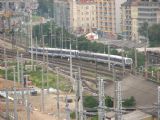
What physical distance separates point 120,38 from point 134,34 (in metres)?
1.29

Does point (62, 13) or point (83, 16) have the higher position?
point (62, 13)

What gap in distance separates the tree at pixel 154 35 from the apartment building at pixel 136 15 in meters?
1.95

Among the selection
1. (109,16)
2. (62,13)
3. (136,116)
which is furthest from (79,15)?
(136,116)

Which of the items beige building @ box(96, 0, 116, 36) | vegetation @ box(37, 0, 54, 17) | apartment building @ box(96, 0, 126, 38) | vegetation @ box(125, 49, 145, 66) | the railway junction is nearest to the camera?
the railway junction

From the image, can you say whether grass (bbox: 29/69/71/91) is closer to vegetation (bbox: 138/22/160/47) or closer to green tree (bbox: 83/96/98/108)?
green tree (bbox: 83/96/98/108)

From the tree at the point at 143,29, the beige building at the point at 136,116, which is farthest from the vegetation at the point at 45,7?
the beige building at the point at 136,116

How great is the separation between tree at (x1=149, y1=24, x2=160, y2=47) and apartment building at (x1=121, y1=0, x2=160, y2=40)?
1954mm

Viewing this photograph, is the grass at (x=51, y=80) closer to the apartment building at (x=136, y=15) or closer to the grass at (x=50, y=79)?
the grass at (x=50, y=79)

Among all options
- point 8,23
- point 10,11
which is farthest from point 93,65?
point 10,11

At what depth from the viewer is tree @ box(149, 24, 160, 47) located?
3284 cm

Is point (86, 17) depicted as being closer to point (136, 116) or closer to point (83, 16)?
point (83, 16)

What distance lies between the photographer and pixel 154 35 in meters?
33.3

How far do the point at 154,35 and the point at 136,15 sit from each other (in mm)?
3540

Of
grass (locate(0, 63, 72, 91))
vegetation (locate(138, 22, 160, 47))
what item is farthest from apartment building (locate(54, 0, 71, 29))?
grass (locate(0, 63, 72, 91))
